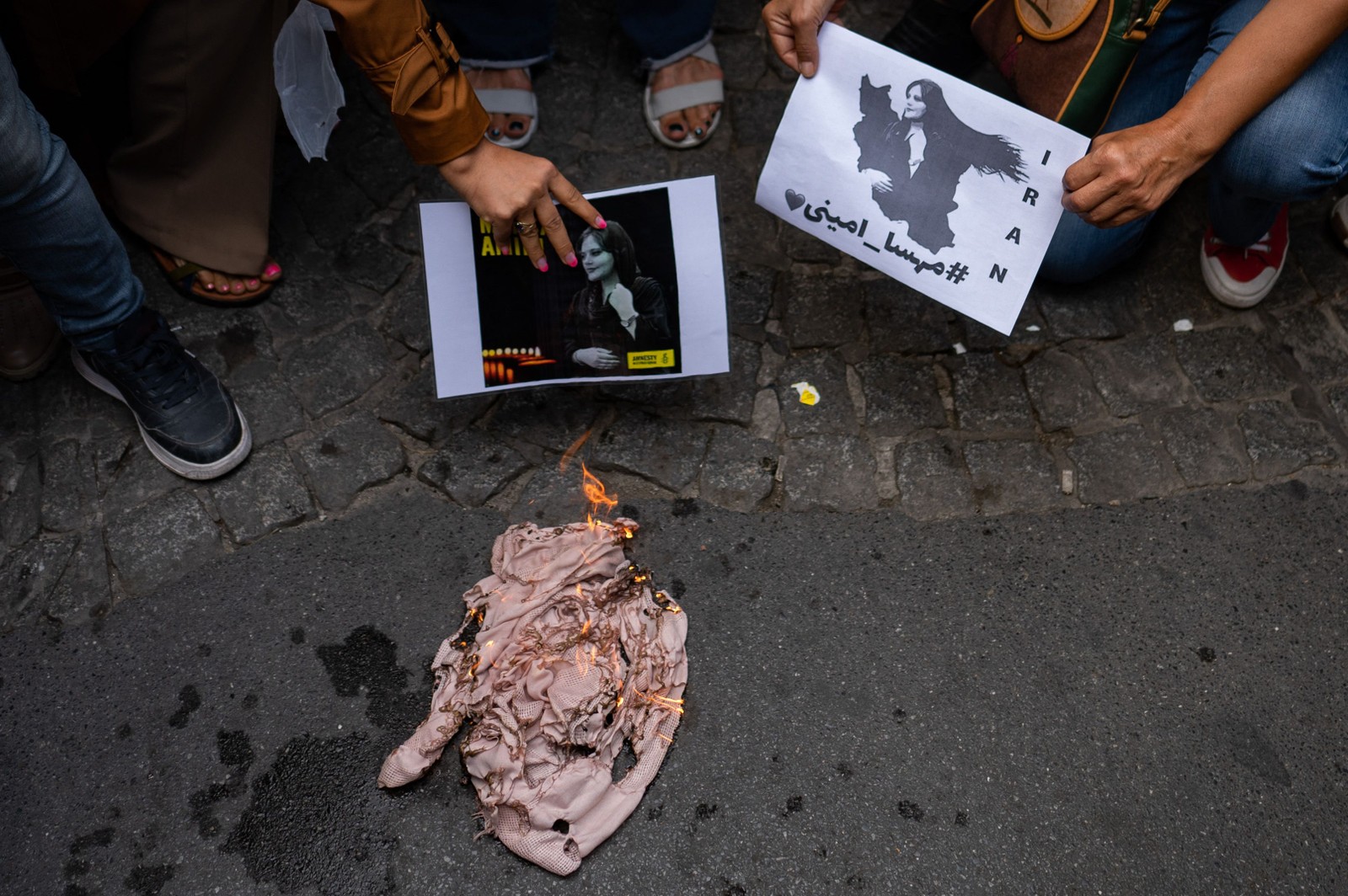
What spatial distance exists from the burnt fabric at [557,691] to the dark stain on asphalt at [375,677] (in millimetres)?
61

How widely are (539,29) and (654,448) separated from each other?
125 cm

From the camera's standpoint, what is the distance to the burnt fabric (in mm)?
1794

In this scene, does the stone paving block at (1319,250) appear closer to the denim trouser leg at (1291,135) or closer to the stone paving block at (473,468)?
the denim trouser leg at (1291,135)

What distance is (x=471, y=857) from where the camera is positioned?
1794mm

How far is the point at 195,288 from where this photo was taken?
2373mm

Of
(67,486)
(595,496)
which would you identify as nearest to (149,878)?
(67,486)

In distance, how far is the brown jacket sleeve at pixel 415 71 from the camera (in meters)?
1.67

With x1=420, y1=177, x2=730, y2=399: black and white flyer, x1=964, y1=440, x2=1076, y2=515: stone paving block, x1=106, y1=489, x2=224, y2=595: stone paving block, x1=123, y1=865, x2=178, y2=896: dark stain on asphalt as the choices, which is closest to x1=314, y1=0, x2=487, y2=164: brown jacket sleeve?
x1=420, y1=177, x2=730, y2=399: black and white flyer

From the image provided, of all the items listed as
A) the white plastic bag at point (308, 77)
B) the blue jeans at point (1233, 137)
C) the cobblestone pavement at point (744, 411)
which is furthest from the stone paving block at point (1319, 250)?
the white plastic bag at point (308, 77)

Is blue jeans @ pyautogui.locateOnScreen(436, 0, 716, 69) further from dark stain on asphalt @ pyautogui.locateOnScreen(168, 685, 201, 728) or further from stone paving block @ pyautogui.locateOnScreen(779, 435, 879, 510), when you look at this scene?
dark stain on asphalt @ pyautogui.locateOnScreen(168, 685, 201, 728)

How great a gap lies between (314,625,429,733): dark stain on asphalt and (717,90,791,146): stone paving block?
65.8 inches

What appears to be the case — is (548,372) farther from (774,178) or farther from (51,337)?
(51,337)

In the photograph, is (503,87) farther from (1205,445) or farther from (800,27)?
(1205,445)

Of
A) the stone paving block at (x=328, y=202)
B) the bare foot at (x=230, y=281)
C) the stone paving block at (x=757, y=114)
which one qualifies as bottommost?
the bare foot at (x=230, y=281)
